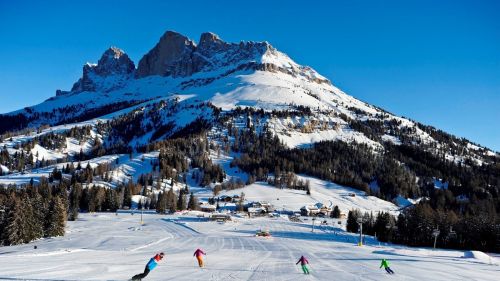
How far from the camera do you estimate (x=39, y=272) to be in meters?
30.8

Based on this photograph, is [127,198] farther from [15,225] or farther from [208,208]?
[15,225]

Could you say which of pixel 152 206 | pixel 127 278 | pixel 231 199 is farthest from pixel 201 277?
pixel 231 199

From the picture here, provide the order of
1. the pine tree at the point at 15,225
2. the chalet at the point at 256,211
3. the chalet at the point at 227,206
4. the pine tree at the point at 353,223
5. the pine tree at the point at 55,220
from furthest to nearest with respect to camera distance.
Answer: the chalet at the point at 227,206
the chalet at the point at 256,211
the pine tree at the point at 353,223
the pine tree at the point at 55,220
the pine tree at the point at 15,225

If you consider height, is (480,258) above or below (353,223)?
below

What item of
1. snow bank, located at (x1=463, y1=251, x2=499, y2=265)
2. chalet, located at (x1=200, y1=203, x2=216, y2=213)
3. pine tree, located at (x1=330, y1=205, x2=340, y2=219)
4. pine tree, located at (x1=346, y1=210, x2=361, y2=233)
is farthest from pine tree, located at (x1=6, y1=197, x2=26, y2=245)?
pine tree, located at (x1=330, y1=205, x2=340, y2=219)

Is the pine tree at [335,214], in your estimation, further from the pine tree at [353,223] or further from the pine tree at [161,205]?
the pine tree at [161,205]

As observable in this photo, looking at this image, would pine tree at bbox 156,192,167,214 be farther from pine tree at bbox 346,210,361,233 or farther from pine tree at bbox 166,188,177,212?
pine tree at bbox 346,210,361,233

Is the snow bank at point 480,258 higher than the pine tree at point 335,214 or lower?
lower

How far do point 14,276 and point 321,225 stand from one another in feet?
384

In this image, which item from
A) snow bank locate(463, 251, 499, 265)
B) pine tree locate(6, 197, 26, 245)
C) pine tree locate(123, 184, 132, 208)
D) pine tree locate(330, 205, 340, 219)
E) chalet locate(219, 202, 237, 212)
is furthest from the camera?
chalet locate(219, 202, 237, 212)

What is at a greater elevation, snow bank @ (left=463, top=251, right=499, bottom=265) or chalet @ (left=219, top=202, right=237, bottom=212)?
chalet @ (left=219, top=202, right=237, bottom=212)

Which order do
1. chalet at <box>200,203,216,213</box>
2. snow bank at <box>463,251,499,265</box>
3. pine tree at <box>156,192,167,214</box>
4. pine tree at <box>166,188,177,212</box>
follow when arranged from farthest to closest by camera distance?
chalet at <box>200,203,216,213</box> < pine tree at <box>166,188,177,212</box> < pine tree at <box>156,192,167,214</box> < snow bank at <box>463,251,499,265</box>

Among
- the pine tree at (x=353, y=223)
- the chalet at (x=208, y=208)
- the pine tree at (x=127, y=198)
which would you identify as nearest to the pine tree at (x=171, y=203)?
the chalet at (x=208, y=208)

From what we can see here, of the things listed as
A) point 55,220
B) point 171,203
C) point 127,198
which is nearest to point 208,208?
point 171,203
